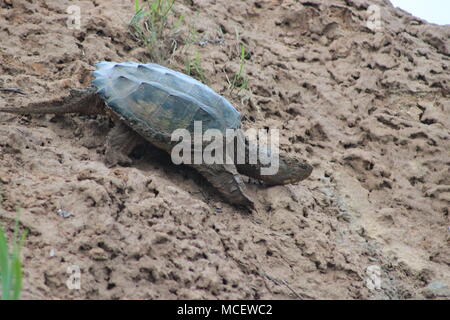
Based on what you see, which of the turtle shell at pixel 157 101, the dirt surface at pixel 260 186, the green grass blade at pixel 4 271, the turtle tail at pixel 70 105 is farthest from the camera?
the turtle tail at pixel 70 105

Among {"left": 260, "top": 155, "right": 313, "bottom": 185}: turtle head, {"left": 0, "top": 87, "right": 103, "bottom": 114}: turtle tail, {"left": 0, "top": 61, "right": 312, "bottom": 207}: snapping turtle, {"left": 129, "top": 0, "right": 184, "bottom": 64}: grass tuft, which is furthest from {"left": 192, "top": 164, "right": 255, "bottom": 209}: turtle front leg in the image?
{"left": 129, "top": 0, "right": 184, "bottom": 64}: grass tuft

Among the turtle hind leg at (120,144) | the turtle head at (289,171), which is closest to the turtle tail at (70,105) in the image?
the turtle hind leg at (120,144)

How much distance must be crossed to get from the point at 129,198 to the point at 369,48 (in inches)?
139

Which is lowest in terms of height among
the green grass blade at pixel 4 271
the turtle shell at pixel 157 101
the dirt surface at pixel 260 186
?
the dirt surface at pixel 260 186

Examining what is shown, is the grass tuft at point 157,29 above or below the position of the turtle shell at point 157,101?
below

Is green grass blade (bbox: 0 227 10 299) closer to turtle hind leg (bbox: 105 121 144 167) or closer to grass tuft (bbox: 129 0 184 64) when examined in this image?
turtle hind leg (bbox: 105 121 144 167)

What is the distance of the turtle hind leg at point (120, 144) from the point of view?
3503 millimetres

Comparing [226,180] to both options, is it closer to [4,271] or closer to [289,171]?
[289,171]

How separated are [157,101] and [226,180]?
25.8 inches

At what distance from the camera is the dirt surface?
9.34 ft

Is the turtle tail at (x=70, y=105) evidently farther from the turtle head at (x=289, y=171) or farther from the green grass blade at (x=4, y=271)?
the green grass blade at (x=4, y=271)

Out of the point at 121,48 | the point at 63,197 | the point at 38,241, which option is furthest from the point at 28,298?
the point at 121,48

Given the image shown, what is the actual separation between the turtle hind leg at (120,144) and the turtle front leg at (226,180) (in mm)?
428

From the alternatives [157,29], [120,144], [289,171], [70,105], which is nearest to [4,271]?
[120,144]
